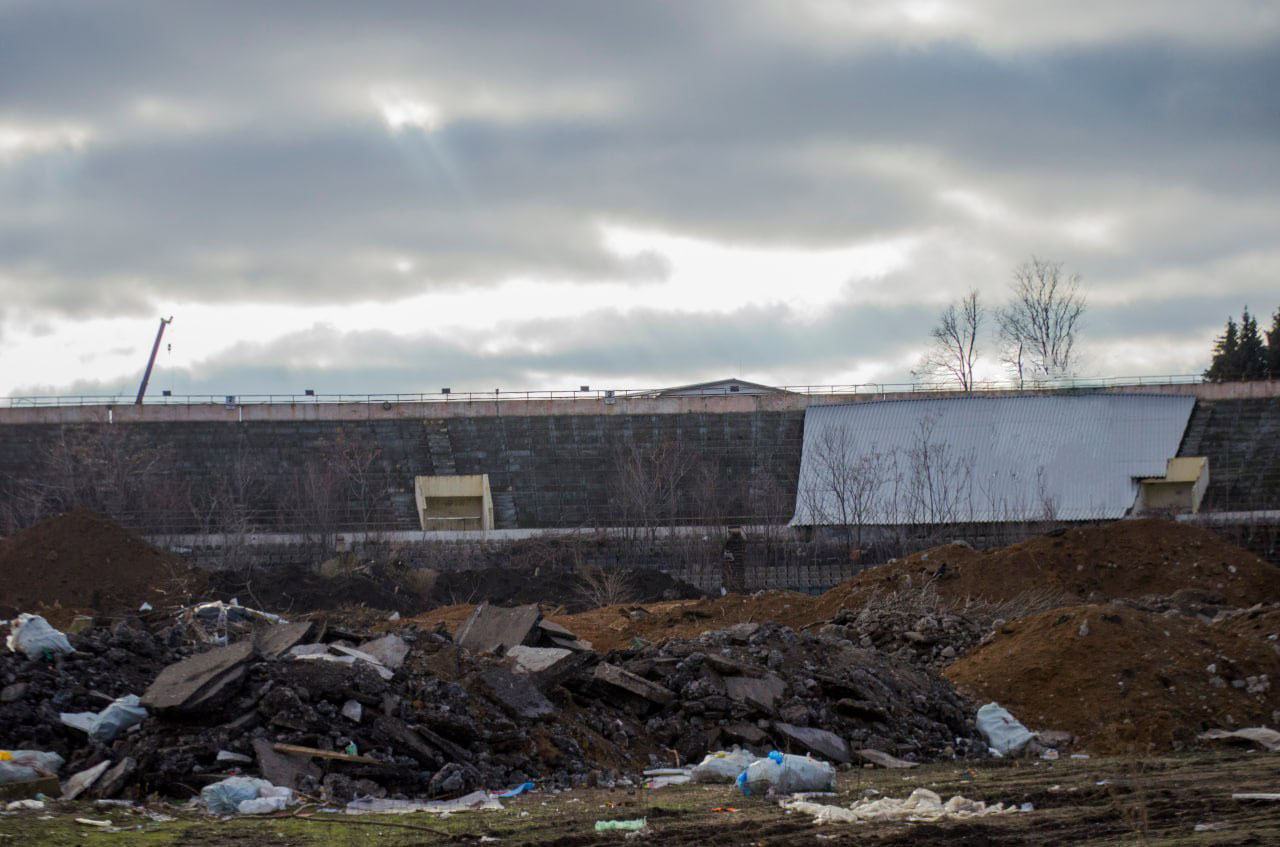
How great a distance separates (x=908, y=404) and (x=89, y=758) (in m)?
37.6

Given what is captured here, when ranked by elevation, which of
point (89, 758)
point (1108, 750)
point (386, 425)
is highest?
point (386, 425)

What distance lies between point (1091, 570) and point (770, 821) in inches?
637

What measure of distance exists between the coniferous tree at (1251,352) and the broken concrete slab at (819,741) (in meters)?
52.0

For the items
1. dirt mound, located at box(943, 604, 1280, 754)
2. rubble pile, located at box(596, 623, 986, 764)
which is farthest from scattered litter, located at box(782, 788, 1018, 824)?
dirt mound, located at box(943, 604, 1280, 754)

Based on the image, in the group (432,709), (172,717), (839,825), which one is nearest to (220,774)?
(172,717)

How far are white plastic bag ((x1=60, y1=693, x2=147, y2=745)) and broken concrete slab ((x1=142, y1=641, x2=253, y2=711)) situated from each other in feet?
0.43

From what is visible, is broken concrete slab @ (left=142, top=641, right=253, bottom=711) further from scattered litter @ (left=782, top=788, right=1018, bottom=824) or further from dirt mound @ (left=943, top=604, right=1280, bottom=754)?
dirt mound @ (left=943, top=604, right=1280, bottom=754)

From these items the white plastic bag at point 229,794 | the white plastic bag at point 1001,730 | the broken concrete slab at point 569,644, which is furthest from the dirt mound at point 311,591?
the white plastic bag at point 229,794

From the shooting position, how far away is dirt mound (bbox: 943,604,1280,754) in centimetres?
1284

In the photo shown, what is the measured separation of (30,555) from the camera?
24.0 metres

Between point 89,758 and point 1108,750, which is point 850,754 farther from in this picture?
point 89,758

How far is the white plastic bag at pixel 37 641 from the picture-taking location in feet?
37.7

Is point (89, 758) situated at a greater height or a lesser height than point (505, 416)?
lesser

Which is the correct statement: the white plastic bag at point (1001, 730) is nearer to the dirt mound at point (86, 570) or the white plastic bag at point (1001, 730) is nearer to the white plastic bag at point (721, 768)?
the white plastic bag at point (721, 768)
